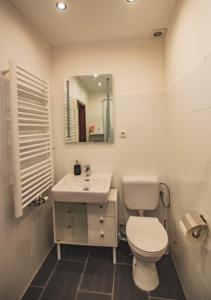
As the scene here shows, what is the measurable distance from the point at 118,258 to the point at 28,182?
1264 millimetres

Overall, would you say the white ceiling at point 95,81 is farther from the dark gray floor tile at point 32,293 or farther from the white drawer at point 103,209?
the dark gray floor tile at point 32,293

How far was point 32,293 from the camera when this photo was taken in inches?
61.0

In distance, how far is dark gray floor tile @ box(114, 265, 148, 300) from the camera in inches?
59.1

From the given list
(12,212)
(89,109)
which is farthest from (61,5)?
(12,212)

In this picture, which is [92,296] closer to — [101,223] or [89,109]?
[101,223]

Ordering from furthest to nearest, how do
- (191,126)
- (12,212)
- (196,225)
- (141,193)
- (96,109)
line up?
(96,109) → (141,193) → (12,212) → (191,126) → (196,225)

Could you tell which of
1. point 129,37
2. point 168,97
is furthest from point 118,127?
point 129,37

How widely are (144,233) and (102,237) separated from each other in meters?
0.45

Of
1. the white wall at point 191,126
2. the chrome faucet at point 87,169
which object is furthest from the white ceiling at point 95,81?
the chrome faucet at point 87,169

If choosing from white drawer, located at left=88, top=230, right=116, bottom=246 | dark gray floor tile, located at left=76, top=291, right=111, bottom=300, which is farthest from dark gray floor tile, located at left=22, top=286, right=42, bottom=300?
white drawer, located at left=88, top=230, right=116, bottom=246

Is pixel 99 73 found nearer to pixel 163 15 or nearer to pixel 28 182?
pixel 163 15

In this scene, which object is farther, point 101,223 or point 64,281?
point 101,223

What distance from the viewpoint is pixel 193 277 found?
51.8 inches

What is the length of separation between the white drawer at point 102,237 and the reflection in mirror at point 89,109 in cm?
100
